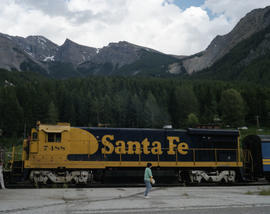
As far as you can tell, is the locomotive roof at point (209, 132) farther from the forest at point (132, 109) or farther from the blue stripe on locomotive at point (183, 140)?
the forest at point (132, 109)

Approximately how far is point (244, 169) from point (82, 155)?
11848mm

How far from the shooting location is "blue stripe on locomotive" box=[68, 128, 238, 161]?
716 inches

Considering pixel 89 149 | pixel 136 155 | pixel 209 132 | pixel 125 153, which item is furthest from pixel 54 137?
pixel 209 132

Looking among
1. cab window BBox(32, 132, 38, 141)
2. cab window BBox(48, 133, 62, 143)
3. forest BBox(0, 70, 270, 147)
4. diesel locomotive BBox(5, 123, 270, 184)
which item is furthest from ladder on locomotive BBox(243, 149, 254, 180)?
forest BBox(0, 70, 270, 147)

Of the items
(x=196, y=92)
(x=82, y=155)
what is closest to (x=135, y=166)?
(x=82, y=155)

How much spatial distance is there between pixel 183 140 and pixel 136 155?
3576mm

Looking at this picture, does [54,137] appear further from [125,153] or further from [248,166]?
[248,166]

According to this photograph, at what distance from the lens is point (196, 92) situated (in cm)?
11312

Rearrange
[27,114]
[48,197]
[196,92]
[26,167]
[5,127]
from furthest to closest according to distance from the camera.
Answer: [196,92]
[27,114]
[5,127]
[26,167]
[48,197]

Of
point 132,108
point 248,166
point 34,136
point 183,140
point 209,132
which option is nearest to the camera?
point 34,136

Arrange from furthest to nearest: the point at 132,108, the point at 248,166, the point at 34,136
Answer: the point at 132,108, the point at 248,166, the point at 34,136

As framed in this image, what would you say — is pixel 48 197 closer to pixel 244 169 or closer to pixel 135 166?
pixel 135 166

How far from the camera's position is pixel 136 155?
1831cm

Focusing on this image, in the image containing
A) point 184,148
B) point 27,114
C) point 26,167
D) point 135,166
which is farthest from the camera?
point 27,114
